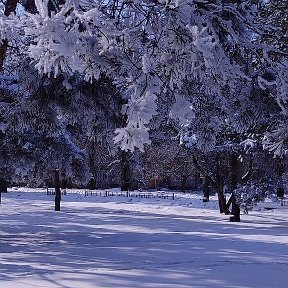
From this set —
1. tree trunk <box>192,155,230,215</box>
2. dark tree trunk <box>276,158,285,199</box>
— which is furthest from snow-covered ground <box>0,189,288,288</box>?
tree trunk <box>192,155,230,215</box>

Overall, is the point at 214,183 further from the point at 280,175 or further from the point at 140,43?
the point at 140,43

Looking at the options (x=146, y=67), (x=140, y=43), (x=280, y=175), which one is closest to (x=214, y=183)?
(x=280, y=175)

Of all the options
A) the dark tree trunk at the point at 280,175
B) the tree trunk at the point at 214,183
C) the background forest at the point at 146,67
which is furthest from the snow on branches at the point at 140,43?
the tree trunk at the point at 214,183

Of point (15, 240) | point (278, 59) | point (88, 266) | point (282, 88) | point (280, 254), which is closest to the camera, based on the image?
point (282, 88)

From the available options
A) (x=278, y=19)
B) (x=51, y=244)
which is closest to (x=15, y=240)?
(x=51, y=244)

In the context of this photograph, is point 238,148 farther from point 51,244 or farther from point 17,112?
point 17,112

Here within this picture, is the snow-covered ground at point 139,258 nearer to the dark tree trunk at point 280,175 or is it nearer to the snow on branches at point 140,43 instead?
the snow on branches at point 140,43

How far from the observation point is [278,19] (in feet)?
23.7

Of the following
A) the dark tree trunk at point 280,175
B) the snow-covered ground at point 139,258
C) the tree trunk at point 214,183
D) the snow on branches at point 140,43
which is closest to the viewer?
the snow on branches at point 140,43

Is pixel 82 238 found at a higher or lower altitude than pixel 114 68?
lower

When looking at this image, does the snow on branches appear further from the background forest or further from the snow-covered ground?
the snow-covered ground

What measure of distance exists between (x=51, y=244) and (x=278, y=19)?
8.27 m

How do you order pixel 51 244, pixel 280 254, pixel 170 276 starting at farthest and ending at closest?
pixel 51 244, pixel 280 254, pixel 170 276

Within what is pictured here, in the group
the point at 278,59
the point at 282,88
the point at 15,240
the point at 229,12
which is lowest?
the point at 15,240
